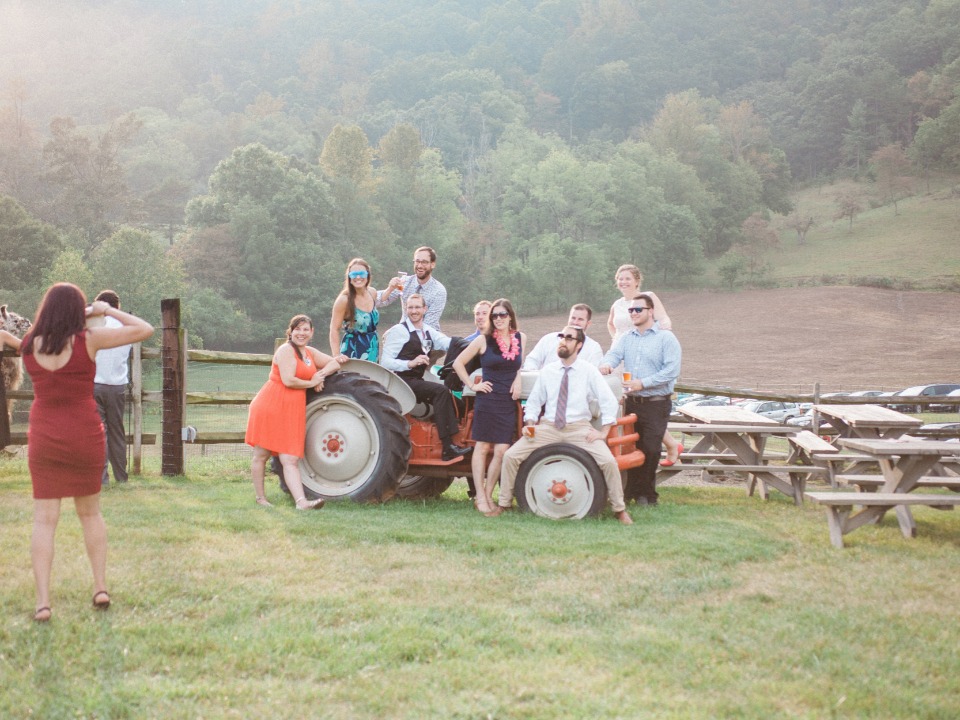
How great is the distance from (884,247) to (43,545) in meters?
48.6

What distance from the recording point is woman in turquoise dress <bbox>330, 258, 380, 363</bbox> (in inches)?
282

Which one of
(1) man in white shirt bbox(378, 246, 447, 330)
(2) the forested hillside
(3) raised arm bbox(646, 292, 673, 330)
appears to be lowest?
(3) raised arm bbox(646, 292, 673, 330)

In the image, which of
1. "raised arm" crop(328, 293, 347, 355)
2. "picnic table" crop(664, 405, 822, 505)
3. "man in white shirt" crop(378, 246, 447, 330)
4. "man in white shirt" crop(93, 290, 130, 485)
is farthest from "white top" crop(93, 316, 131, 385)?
"picnic table" crop(664, 405, 822, 505)

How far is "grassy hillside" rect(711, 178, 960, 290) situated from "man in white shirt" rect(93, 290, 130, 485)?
40620 millimetres

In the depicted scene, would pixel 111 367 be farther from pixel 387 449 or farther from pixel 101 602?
pixel 101 602

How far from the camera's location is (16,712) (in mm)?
3062

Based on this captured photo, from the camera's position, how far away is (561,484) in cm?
654

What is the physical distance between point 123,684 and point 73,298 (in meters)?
1.65

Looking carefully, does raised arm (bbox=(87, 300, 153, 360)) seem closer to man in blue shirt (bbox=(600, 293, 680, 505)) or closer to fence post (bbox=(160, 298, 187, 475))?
man in blue shirt (bbox=(600, 293, 680, 505))

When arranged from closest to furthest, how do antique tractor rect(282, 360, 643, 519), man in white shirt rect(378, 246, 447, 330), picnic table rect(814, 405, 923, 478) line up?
1. antique tractor rect(282, 360, 643, 519)
2. man in white shirt rect(378, 246, 447, 330)
3. picnic table rect(814, 405, 923, 478)

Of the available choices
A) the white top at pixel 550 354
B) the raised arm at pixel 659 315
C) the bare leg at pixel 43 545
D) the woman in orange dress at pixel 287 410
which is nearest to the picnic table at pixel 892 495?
the raised arm at pixel 659 315

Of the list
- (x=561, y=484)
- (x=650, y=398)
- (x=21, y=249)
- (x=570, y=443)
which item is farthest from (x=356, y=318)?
(x=21, y=249)

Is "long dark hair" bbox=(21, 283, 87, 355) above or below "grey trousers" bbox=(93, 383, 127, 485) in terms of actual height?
above

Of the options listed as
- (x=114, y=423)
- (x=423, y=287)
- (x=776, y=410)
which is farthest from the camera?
(x=776, y=410)
